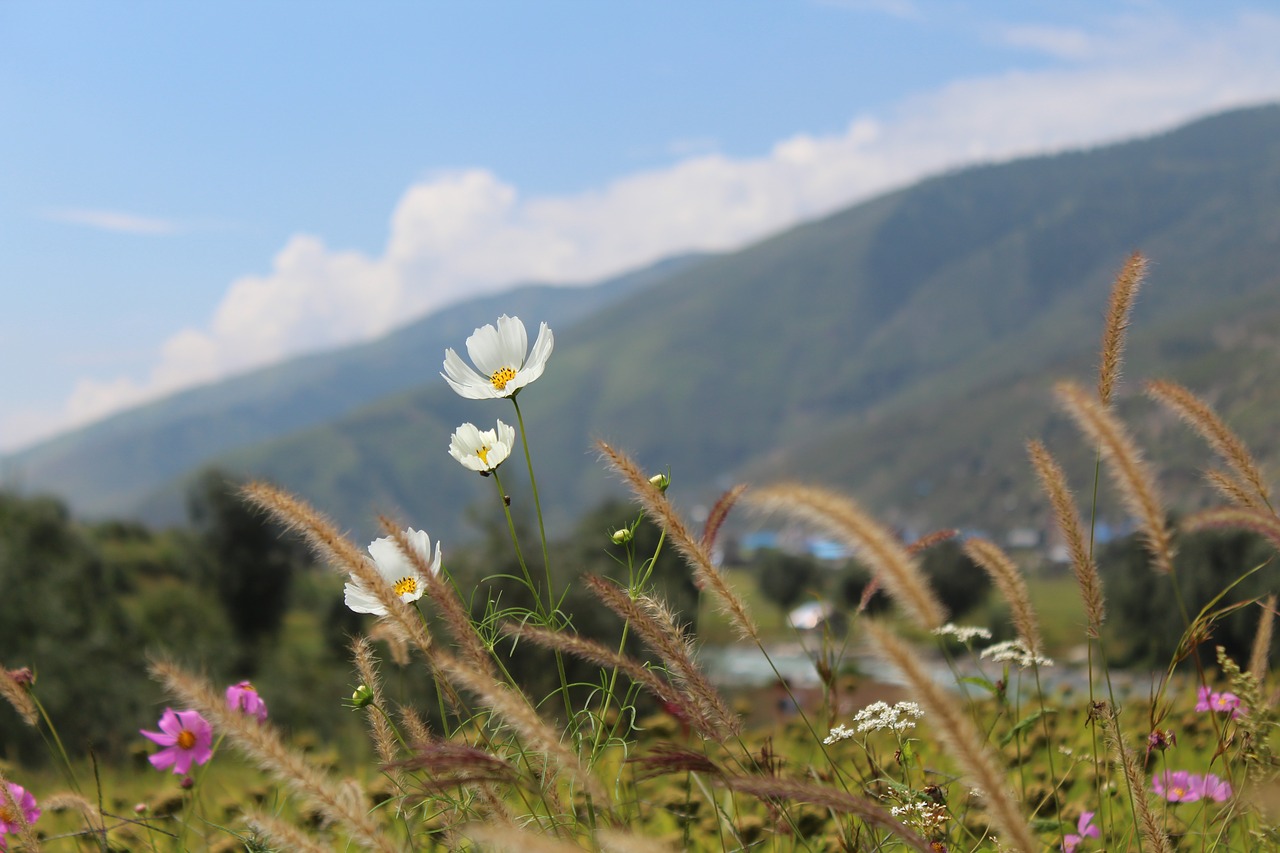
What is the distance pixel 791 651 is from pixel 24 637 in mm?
103407

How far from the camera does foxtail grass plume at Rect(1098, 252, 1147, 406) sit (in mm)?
2715

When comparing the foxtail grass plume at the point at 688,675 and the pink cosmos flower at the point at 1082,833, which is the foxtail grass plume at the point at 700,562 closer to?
the foxtail grass plume at the point at 688,675

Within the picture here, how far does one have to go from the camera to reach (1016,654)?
3354mm

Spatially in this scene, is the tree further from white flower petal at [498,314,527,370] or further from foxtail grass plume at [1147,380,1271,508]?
foxtail grass plume at [1147,380,1271,508]

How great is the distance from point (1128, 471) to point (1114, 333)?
75 centimetres

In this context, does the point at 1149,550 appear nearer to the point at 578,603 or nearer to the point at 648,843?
the point at 648,843

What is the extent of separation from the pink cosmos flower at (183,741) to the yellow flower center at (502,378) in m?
1.50

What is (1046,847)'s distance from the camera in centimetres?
317

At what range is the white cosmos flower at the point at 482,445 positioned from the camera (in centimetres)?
320

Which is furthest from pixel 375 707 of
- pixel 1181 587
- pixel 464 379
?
pixel 1181 587

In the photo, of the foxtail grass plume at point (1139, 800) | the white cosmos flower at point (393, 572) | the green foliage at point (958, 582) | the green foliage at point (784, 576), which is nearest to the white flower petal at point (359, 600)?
the white cosmos flower at point (393, 572)

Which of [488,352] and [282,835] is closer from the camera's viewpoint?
[282,835]

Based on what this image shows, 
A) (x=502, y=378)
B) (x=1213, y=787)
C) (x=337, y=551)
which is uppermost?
(x=502, y=378)

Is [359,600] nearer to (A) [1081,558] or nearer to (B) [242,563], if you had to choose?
(A) [1081,558]
